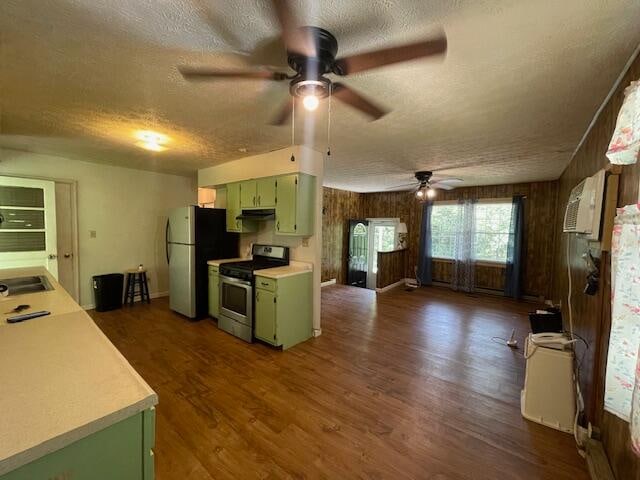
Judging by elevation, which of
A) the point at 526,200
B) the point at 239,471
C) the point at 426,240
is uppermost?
the point at 526,200

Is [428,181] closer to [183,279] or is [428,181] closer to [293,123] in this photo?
[293,123]

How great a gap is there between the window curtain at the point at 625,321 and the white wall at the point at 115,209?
5.90 meters

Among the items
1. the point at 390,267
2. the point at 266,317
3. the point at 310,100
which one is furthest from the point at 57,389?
the point at 390,267

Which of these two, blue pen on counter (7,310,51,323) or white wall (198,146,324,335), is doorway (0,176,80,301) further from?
blue pen on counter (7,310,51,323)

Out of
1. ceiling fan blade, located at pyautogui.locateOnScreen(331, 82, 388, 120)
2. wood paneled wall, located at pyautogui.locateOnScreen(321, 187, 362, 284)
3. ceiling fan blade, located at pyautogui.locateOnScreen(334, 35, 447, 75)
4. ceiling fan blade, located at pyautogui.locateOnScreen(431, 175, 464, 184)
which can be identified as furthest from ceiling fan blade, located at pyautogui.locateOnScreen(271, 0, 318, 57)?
wood paneled wall, located at pyautogui.locateOnScreen(321, 187, 362, 284)

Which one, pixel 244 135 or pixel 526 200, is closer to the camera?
pixel 244 135

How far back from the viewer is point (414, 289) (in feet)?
20.5

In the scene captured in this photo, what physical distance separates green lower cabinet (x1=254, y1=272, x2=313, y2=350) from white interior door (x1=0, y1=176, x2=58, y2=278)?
10.5ft

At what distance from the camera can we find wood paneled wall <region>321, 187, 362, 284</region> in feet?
21.2

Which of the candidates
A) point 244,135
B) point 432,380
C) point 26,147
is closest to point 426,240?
point 432,380

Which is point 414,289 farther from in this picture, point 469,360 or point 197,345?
point 197,345

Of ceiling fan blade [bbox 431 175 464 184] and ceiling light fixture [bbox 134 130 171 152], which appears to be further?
ceiling fan blade [bbox 431 175 464 184]

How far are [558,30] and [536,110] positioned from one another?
105 cm

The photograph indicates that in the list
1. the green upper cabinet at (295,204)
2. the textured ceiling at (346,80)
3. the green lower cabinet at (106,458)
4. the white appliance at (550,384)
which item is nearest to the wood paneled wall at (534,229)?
the textured ceiling at (346,80)
